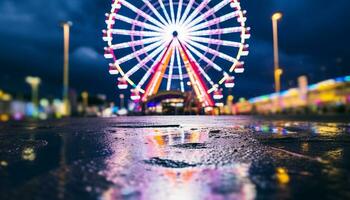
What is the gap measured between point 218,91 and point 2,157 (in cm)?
4215

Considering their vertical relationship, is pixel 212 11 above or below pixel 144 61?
above

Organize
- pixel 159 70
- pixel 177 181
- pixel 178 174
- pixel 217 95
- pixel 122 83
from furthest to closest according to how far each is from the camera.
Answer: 1. pixel 217 95
2. pixel 159 70
3. pixel 122 83
4. pixel 178 174
5. pixel 177 181

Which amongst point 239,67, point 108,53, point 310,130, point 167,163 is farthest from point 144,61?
point 167,163

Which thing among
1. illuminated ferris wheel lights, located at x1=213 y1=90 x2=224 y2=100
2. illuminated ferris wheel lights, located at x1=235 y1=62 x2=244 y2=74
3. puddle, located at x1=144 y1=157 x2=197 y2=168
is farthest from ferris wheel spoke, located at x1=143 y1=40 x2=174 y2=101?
puddle, located at x1=144 y1=157 x2=197 y2=168

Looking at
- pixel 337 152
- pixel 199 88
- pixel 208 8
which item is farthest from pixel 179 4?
pixel 337 152

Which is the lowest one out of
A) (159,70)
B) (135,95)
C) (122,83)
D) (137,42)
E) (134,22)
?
(135,95)

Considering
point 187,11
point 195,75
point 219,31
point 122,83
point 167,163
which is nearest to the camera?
point 167,163

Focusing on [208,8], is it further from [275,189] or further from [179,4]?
[275,189]

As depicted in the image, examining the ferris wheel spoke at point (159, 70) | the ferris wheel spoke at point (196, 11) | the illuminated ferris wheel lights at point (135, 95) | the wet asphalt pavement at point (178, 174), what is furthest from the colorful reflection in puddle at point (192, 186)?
the illuminated ferris wheel lights at point (135, 95)

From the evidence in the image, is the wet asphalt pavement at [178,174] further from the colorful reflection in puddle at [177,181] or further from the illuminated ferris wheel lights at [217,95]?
the illuminated ferris wheel lights at [217,95]

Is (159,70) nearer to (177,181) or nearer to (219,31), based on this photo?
(219,31)

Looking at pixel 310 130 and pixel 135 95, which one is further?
pixel 135 95

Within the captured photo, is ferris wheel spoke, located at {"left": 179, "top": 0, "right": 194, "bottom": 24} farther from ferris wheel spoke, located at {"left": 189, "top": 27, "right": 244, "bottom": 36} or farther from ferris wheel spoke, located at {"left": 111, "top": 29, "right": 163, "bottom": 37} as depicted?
ferris wheel spoke, located at {"left": 111, "top": 29, "right": 163, "bottom": 37}

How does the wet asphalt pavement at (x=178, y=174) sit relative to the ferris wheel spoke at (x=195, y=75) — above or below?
below
